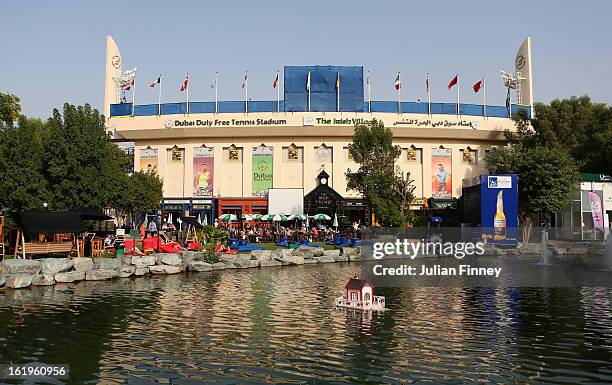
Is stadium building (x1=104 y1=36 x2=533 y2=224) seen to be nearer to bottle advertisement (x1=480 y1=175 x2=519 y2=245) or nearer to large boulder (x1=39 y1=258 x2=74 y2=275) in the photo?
bottle advertisement (x1=480 y1=175 x2=519 y2=245)

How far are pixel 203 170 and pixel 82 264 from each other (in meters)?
38.7

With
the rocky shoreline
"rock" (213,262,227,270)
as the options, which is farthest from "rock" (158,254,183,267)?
"rock" (213,262,227,270)

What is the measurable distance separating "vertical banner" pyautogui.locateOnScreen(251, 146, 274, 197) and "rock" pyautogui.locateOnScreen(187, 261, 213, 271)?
3280cm

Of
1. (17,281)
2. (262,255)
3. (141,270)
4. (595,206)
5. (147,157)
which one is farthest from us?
(147,157)

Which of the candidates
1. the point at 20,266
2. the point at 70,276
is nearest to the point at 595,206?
the point at 70,276

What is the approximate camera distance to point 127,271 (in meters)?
27.3

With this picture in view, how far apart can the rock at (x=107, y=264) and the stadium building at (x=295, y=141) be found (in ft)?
114

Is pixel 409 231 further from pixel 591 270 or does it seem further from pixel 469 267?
pixel 591 270

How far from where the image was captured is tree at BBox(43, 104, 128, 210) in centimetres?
3425

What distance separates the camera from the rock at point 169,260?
29.4 meters

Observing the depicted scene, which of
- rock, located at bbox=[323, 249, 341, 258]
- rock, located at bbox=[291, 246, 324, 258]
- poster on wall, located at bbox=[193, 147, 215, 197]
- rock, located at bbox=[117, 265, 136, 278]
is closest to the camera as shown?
rock, located at bbox=[117, 265, 136, 278]

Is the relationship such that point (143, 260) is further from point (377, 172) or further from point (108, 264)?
point (377, 172)

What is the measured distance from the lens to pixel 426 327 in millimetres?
15273

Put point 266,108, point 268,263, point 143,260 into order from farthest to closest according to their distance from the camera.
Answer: point 266,108
point 268,263
point 143,260
